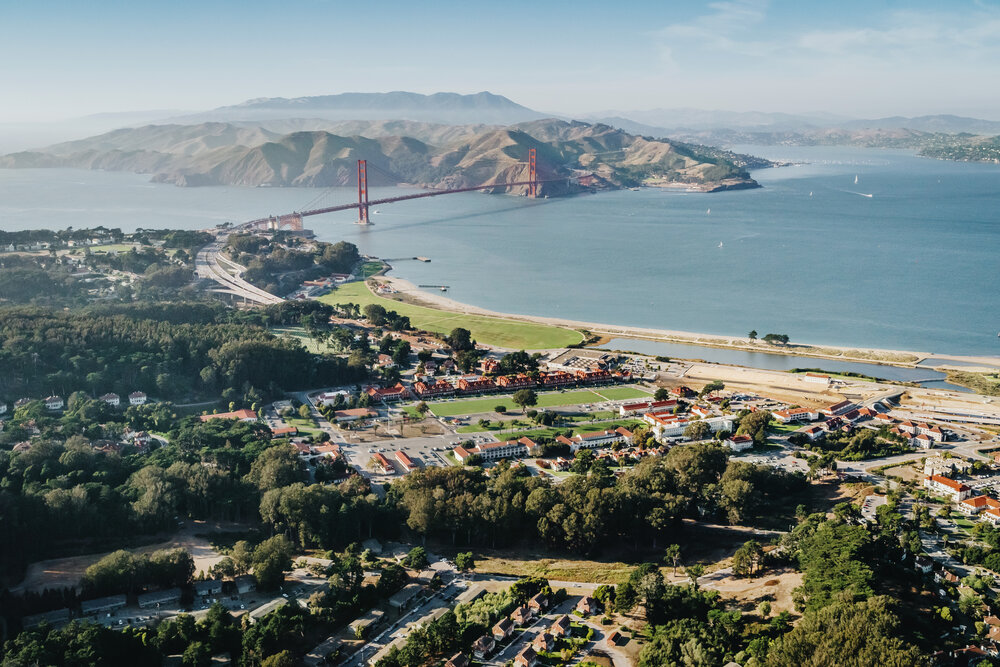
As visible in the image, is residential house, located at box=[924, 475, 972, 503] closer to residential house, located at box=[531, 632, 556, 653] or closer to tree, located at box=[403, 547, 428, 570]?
residential house, located at box=[531, 632, 556, 653]

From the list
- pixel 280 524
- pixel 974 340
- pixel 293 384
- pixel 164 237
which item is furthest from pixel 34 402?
pixel 974 340

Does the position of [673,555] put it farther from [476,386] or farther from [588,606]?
[476,386]

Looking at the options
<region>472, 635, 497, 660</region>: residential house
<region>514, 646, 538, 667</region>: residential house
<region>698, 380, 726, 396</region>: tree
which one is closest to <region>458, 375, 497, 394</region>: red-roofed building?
<region>698, 380, 726, 396</region>: tree

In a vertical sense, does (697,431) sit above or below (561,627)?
above

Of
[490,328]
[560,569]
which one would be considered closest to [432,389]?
[490,328]

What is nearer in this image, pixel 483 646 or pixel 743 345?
pixel 483 646

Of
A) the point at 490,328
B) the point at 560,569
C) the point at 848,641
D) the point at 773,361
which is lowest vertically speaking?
the point at 560,569
